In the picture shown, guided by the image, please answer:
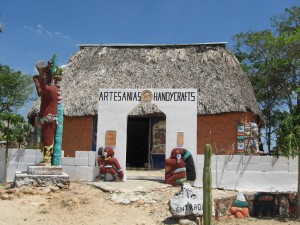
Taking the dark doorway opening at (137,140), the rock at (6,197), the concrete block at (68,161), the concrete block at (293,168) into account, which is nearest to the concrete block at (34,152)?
the concrete block at (68,161)

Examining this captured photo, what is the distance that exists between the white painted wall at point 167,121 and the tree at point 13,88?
52.9 feet

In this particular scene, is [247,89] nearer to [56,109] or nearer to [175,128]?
[175,128]

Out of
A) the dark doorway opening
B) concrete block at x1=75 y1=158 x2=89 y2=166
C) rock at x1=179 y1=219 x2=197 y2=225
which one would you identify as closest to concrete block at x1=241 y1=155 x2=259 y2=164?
rock at x1=179 y1=219 x2=197 y2=225

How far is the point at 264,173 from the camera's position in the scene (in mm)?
A: 10375

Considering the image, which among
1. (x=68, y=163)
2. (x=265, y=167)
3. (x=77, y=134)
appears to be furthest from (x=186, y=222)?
(x=77, y=134)

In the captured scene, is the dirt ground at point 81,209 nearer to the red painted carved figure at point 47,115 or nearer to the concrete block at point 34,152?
the red painted carved figure at point 47,115

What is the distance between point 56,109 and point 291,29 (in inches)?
611

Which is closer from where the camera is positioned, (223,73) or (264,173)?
(264,173)

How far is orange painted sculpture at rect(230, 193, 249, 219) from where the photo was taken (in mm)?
9297

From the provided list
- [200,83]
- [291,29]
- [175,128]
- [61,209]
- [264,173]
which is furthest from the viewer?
[291,29]

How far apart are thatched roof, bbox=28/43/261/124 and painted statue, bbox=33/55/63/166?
5.00 meters

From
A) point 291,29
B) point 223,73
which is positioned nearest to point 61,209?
point 223,73

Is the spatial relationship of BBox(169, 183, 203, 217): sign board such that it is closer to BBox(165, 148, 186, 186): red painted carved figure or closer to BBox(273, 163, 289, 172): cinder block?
BBox(165, 148, 186, 186): red painted carved figure

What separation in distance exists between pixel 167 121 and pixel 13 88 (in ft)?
59.8
